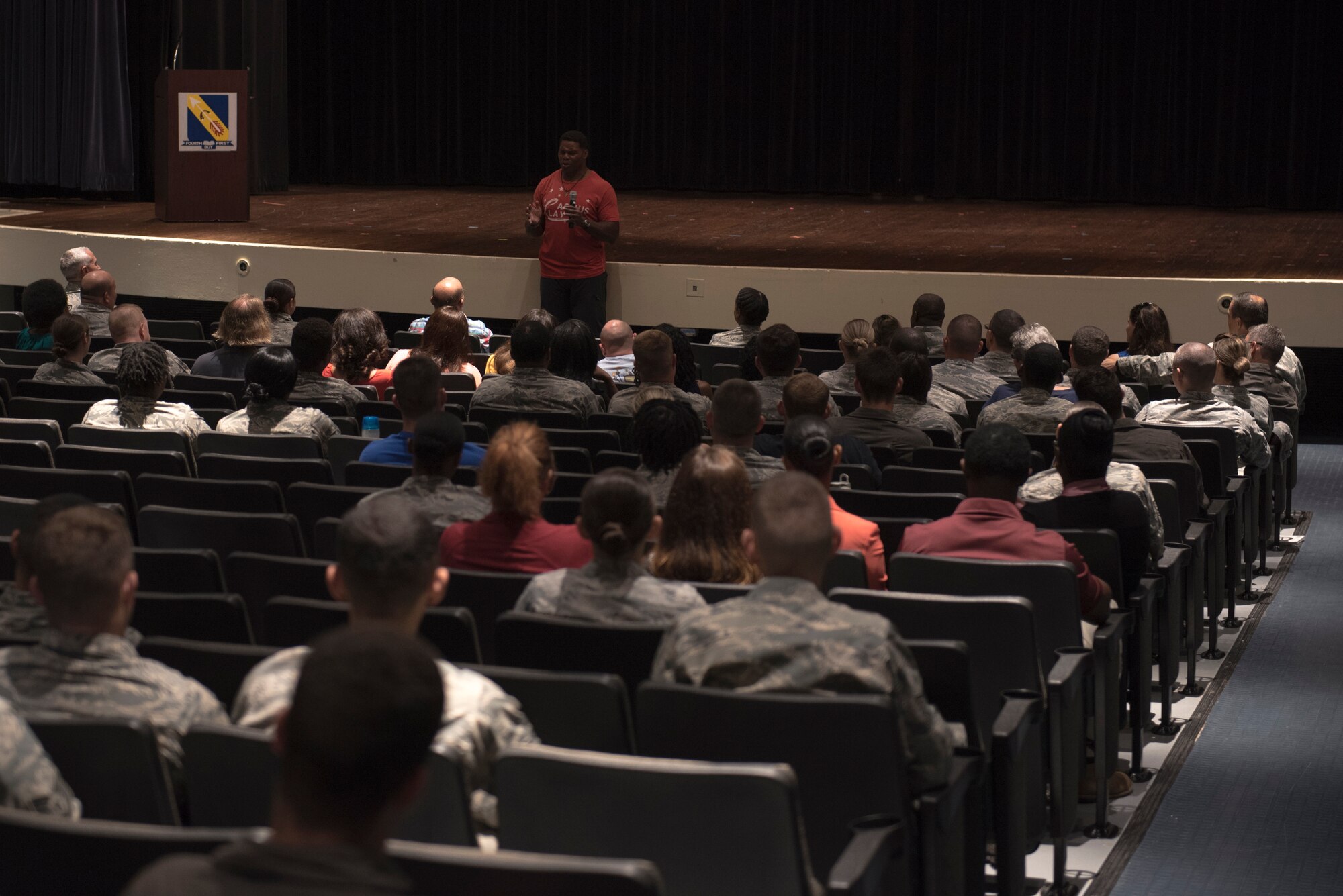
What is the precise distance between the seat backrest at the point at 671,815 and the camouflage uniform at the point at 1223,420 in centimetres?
456

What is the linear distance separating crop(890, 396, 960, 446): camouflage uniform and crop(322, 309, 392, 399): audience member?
239cm

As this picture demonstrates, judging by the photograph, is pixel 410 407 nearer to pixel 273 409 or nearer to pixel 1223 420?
pixel 273 409

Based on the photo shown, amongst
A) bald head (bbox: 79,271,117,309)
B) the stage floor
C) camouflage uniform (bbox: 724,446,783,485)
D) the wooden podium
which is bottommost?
camouflage uniform (bbox: 724,446,783,485)

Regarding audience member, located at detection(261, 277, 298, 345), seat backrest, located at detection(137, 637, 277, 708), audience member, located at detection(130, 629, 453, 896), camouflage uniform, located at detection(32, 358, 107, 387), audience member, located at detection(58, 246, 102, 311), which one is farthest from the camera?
audience member, located at detection(58, 246, 102, 311)

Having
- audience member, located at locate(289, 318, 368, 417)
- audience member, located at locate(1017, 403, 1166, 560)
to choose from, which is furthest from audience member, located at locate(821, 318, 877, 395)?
audience member, located at locate(1017, 403, 1166, 560)

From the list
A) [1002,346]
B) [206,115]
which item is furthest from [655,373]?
[206,115]

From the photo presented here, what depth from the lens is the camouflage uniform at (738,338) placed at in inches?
349

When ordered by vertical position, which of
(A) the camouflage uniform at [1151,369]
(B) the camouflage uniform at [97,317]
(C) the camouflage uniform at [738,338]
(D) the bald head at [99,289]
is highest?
(D) the bald head at [99,289]

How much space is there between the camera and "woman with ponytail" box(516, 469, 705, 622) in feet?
10.9

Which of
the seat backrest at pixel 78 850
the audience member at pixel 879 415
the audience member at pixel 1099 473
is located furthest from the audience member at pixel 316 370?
the seat backrest at pixel 78 850

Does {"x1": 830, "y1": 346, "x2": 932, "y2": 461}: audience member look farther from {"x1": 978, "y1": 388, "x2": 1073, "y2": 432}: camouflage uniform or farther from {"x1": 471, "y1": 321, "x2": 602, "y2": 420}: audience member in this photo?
{"x1": 471, "y1": 321, "x2": 602, "y2": 420}: audience member

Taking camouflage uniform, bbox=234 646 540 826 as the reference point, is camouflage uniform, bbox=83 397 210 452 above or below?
above

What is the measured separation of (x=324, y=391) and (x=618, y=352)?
1797 millimetres

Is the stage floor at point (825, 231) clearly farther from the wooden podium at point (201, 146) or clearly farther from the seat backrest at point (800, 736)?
the seat backrest at point (800, 736)
